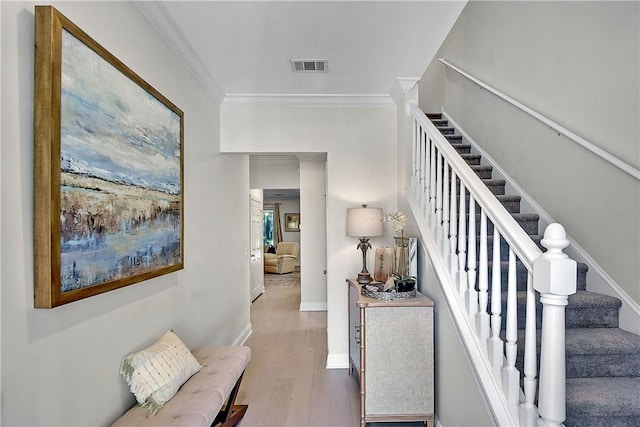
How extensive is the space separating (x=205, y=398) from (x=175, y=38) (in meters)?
2.13

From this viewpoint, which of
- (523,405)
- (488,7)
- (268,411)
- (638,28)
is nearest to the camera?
(523,405)

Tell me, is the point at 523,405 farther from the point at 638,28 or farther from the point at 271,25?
the point at 271,25

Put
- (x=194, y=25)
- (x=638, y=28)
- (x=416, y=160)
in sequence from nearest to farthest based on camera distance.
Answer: (x=638, y=28) → (x=194, y=25) → (x=416, y=160)

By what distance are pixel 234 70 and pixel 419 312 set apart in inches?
91.0

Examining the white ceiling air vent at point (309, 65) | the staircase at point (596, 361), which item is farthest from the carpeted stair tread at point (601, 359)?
the white ceiling air vent at point (309, 65)

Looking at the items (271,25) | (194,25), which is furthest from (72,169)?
(271,25)

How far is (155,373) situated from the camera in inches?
68.5

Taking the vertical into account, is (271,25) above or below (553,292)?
above

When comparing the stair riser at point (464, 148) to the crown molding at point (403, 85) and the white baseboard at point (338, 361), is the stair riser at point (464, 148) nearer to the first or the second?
the crown molding at point (403, 85)

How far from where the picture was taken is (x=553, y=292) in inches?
48.8

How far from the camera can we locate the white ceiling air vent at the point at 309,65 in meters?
2.65

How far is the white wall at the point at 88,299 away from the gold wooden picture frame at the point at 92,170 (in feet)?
0.15

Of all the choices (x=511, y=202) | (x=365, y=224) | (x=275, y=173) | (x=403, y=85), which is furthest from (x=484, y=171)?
(x=275, y=173)

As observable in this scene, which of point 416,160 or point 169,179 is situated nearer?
point 169,179
